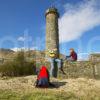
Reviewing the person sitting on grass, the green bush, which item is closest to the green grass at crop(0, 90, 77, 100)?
the person sitting on grass

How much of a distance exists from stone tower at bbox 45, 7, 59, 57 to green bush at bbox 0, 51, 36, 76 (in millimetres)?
9690

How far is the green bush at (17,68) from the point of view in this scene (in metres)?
16.4

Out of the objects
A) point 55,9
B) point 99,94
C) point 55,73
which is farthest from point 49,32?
point 99,94

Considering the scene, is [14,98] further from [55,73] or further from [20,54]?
[20,54]

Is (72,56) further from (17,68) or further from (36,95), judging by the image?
(36,95)

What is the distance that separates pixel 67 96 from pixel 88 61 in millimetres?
7078

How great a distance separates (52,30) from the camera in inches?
1071

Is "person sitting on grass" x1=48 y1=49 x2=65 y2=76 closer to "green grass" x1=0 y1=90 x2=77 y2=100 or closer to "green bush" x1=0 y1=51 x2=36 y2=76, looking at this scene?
"green bush" x1=0 y1=51 x2=36 y2=76

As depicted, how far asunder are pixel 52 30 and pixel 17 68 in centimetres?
1120

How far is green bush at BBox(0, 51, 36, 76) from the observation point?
1641cm

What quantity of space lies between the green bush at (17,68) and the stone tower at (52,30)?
31.8 ft

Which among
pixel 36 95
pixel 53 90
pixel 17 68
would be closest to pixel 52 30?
pixel 17 68

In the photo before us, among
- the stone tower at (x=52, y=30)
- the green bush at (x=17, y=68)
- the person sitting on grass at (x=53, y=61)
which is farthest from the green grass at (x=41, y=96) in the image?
the stone tower at (x=52, y=30)

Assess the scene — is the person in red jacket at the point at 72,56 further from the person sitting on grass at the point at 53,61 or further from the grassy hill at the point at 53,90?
the grassy hill at the point at 53,90
